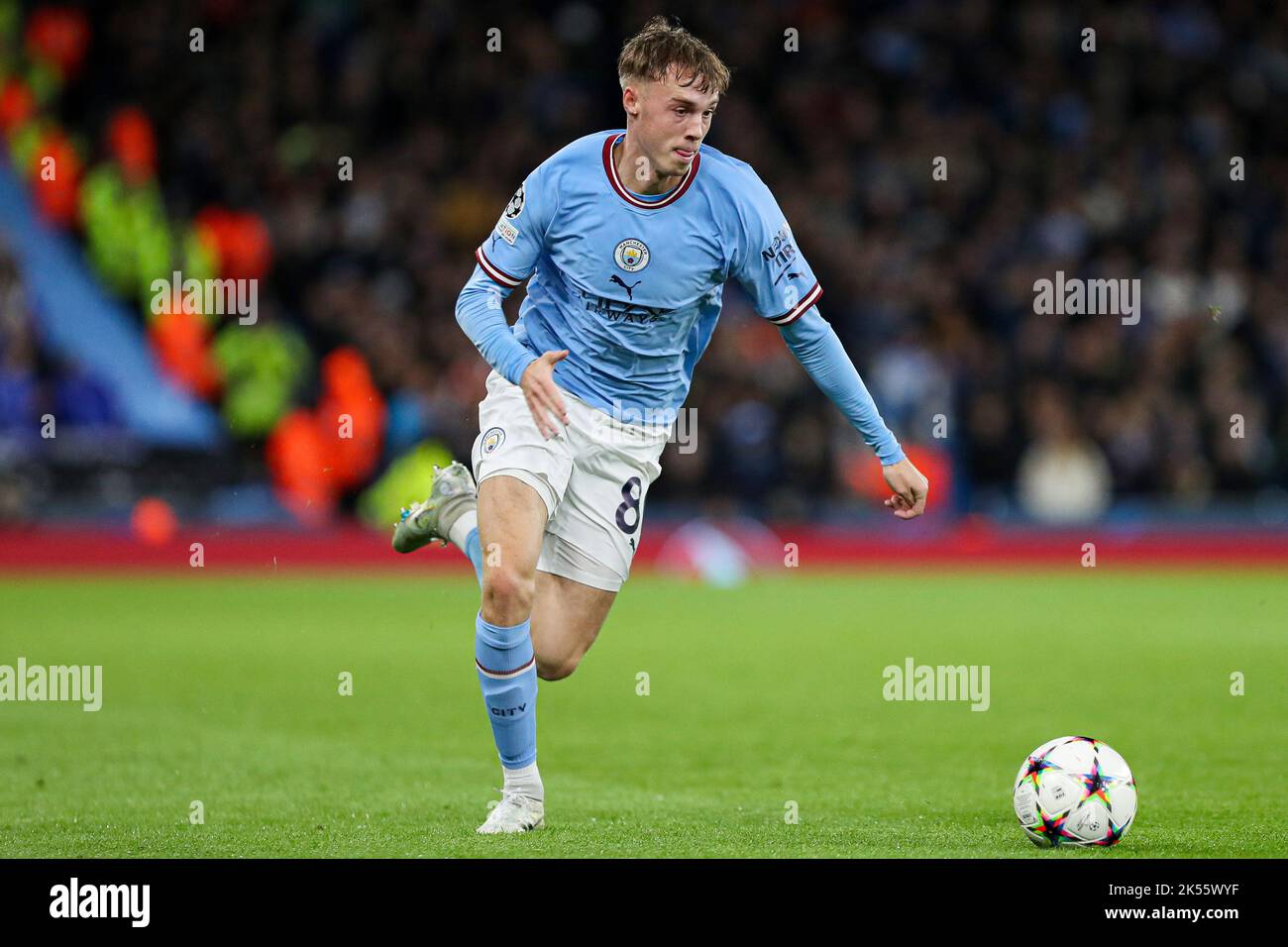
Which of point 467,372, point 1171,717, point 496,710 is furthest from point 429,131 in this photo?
point 496,710

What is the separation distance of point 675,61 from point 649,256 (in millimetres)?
700

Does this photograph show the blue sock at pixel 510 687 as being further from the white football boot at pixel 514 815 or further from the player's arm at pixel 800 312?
the player's arm at pixel 800 312

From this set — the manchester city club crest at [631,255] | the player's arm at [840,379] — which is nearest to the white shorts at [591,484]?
the manchester city club crest at [631,255]

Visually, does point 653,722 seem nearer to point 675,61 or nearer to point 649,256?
point 649,256

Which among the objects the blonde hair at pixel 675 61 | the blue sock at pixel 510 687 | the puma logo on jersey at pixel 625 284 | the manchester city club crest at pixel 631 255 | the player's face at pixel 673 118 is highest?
the blonde hair at pixel 675 61

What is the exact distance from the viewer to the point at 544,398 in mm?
6047

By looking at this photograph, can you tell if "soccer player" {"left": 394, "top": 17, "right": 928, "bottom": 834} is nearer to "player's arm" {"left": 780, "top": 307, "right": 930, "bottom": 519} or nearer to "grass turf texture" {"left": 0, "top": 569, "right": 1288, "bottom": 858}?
"player's arm" {"left": 780, "top": 307, "right": 930, "bottom": 519}

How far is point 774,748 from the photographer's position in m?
8.75

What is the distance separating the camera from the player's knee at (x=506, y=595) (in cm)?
630

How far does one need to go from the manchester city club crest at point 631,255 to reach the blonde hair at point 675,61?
22.1 inches

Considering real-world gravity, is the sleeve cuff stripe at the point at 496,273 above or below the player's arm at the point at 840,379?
above

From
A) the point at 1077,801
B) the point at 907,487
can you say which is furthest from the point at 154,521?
the point at 1077,801

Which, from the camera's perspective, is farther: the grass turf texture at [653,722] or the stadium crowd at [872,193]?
the stadium crowd at [872,193]
